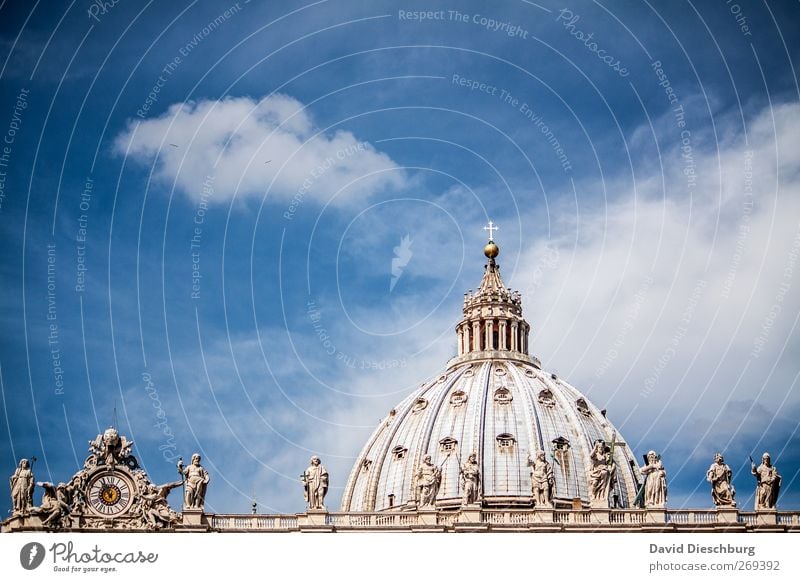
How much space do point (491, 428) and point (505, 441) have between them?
105 inches

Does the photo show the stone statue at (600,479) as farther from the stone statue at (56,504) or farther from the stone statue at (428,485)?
the stone statue at (56,504)

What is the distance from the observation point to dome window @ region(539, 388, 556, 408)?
150625mm

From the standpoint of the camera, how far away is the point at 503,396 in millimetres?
151375

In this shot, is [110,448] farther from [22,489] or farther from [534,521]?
[534,521]

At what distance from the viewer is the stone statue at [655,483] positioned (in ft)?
283

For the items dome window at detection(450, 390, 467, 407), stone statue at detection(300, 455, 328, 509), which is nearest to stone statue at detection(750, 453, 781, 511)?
stone statue at detection(300, 455, 328, 509)

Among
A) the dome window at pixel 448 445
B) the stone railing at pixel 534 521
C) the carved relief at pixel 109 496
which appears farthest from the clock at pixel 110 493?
the dome window at pixel 448 445

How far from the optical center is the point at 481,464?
146m

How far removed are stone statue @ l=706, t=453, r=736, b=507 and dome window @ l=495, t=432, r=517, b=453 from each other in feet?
205

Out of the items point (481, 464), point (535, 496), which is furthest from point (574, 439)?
point (535, 496)

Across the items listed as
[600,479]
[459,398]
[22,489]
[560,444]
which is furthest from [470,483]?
[459,398]

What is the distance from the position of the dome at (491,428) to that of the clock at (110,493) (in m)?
53.6

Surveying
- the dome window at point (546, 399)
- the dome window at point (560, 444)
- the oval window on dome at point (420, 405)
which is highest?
the oval window on dome at point (420, 405)
